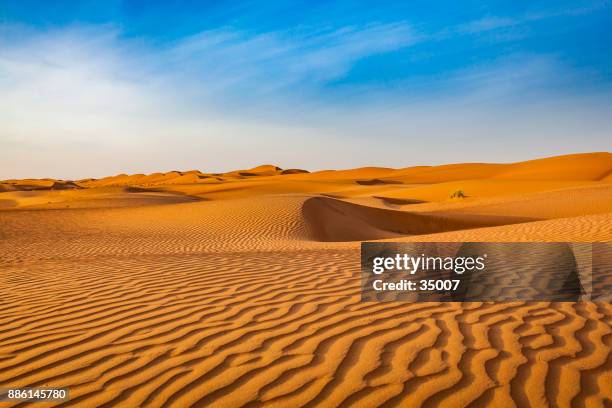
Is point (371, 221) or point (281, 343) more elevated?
point (281, 343)

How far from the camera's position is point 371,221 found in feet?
65.6

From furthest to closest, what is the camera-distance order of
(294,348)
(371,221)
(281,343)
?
(371,221), (281,343), (294,348)

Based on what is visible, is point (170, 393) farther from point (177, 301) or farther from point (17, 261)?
point (17, 261)

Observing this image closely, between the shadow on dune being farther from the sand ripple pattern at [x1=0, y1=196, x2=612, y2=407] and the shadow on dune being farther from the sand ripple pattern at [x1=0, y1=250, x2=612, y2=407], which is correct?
the sand ripple pattern at [x1=0, y1=250, x2=612, y2=407]

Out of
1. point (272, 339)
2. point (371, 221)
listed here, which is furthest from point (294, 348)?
point (371, 221)

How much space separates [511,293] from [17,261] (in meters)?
9.66

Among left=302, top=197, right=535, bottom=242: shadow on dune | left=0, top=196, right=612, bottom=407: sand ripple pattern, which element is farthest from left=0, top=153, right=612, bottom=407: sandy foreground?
left=302, top=197, right=535, bottom=242: shadow on dune

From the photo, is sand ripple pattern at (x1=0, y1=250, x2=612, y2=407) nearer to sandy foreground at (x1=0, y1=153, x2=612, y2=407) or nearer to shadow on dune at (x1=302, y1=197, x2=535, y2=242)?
sandy foreground at (x1=0, y1=153, x2=612, y2=407)

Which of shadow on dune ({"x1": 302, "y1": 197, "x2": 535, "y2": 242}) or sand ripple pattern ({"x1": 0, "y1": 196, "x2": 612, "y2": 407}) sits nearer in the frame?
sand ripple pattern ({"x1": 0, "y1": 196, "x2": 612, "y2": 407})

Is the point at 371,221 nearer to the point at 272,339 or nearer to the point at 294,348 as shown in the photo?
the point at 272,339

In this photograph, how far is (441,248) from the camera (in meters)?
9.59

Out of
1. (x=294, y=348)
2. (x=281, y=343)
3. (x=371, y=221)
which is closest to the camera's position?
(x=294, y=348)

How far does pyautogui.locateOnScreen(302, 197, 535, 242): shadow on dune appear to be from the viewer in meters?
16.8

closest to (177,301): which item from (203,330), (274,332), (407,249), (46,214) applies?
(203,330)
